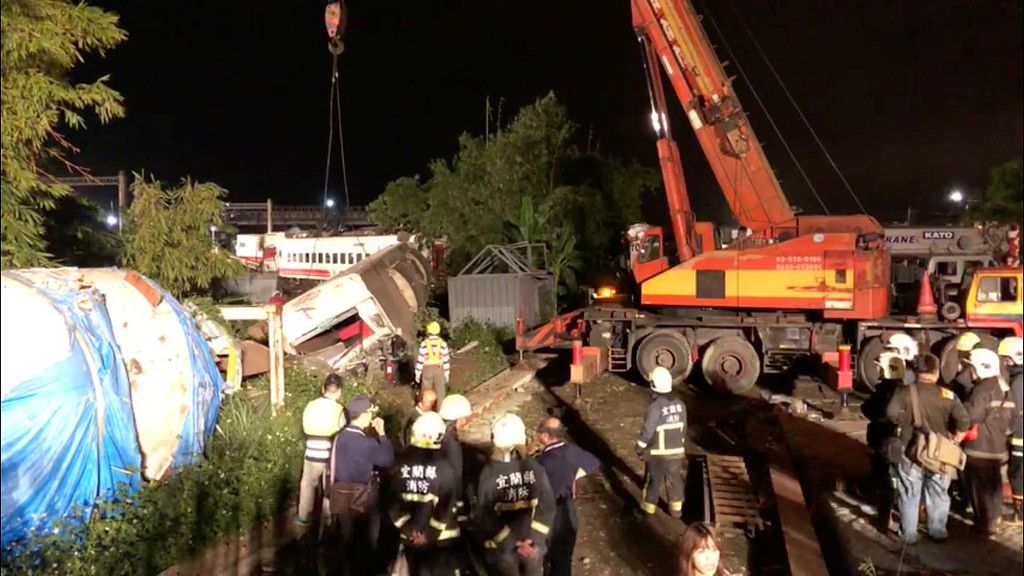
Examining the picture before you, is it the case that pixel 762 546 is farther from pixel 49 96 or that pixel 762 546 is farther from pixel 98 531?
pixel 49 96

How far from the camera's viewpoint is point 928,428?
18.7ft

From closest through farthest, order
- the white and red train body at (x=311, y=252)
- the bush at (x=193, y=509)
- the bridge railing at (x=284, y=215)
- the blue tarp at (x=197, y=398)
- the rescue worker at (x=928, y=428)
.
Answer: the rescue worker at (x=928, y=428), the bush at (x=193, y=509), the blue tarp at (x=197, y=398), the white and red train body at (x=311, y=252), the bridge railing at (x=284, y=215)

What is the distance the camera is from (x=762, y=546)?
726cm

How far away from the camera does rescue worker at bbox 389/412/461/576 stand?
525cm

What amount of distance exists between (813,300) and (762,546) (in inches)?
247

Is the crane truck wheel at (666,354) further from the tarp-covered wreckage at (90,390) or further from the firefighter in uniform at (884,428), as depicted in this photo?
the tarp-covered wreckage at (90,390)

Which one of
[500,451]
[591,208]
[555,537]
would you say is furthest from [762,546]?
[591,208]

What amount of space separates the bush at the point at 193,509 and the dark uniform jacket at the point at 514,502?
3.28 metres

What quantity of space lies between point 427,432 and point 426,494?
415 millimetres

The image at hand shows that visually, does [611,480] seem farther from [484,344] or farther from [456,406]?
[484,344]

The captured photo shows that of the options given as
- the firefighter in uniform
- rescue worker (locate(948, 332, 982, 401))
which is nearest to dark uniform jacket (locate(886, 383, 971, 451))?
the firefighter in uniform

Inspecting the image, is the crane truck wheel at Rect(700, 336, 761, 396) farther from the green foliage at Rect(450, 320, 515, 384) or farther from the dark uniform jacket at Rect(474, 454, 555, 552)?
the dark uniform jacket at Rect(474, 454, 555, 552)

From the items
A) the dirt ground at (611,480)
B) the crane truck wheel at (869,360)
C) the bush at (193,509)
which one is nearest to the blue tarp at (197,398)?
the bush at (193,509)

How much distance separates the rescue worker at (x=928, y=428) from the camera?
5.66 meters
